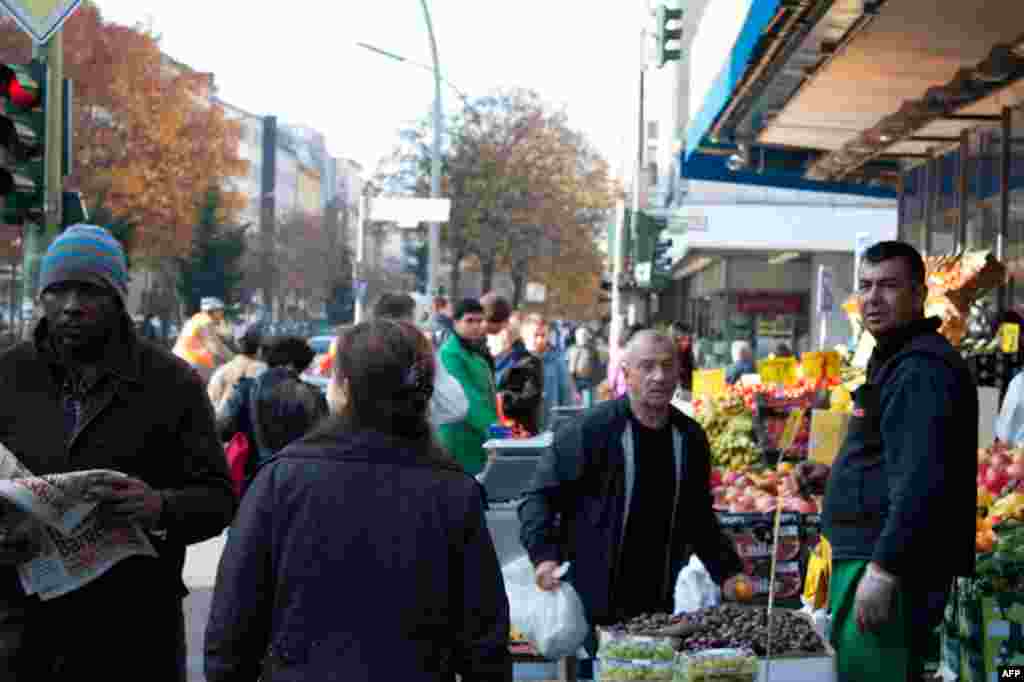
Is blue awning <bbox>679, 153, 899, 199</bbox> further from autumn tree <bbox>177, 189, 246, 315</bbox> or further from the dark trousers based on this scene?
autumn tree <bbox>177, 189, 246, 315</bbox>

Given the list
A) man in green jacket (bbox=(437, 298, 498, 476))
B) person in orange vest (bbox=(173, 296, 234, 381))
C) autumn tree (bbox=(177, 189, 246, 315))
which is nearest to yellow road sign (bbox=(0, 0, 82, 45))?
man in green jacket (bbox=(437, 298, 498, 476))

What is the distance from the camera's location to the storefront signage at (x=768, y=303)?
161 ft

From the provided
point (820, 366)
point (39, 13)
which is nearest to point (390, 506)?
point (39, 13)

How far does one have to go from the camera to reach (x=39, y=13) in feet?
27.9

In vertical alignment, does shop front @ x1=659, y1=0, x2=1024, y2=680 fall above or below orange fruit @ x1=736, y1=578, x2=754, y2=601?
above

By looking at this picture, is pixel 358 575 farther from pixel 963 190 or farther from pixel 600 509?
pixel 963 190

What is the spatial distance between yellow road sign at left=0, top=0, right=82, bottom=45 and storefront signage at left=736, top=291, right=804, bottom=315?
41.3m

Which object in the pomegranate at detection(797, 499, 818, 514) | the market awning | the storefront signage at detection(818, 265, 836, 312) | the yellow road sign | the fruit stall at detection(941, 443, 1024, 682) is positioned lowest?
the fruit stall at detection(941, 443, 1024, 682)

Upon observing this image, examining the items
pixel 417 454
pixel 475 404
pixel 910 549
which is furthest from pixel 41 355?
pixel 475 404

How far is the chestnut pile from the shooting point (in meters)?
5.08

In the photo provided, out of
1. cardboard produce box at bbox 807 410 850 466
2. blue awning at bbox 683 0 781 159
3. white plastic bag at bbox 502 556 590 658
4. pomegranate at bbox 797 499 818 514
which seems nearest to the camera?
white plastic bag at bbox 502 556 590 658

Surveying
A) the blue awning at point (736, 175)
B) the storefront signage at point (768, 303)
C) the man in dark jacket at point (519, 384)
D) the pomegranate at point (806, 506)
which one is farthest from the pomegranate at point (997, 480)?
the storefront signage at point (768, 303)

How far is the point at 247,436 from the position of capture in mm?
10742

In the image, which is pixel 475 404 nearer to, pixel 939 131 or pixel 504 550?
pixel 504 550
